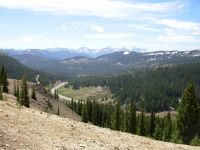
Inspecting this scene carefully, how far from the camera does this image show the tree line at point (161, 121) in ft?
238

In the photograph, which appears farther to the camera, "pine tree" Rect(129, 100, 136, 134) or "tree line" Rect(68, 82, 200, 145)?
"pine tree" Rect(129, 100, 136, 134)

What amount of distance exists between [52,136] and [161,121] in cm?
9209

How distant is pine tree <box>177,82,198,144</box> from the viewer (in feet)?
238

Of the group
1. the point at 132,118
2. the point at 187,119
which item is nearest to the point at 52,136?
the point at 187,119

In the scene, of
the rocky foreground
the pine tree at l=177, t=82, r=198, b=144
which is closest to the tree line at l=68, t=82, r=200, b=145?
the pine tree at l=177, t=82, r=198, b=144

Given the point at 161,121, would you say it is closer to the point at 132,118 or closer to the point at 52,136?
the point at 132,118

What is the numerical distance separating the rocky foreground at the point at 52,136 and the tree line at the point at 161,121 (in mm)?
22134

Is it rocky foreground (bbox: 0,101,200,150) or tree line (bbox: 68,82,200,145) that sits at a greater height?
rocky foreground (bbox: 0,101,200,150)

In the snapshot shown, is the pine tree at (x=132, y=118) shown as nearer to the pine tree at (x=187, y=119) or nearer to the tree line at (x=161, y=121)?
the tree line at (x=161, y=121)

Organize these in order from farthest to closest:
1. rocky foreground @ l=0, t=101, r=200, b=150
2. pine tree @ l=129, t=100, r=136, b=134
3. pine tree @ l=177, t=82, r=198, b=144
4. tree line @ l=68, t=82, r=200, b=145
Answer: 1. pine tree @ l=129, t=100, r=136, b=134
2. tree line @ l=68, t=82, r=200, b=145
3. pine tree @ l=177, t=82, r=198, b=144
4. rocky foreground @ l=0, t=101, r=200, b=150

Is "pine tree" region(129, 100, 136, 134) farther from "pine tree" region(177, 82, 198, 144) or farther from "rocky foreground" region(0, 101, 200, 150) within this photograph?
"rocky foreground" region(0, 101, 200, 150)

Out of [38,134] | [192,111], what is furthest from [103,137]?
[192,111]

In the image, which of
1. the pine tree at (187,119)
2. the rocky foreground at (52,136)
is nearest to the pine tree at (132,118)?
the pine tree at (187,119)

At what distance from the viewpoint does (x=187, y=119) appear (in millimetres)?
72688
